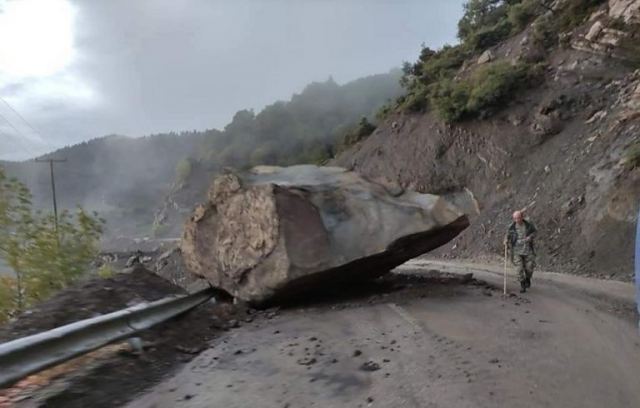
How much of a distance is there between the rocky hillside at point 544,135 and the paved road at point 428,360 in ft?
18.9

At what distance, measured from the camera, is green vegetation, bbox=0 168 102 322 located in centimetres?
1373

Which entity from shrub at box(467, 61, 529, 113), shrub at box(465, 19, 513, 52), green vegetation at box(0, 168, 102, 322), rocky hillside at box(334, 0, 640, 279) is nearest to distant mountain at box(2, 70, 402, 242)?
shrub at box(465, 19, 513, 52)

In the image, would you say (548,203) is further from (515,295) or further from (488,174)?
(515,295)

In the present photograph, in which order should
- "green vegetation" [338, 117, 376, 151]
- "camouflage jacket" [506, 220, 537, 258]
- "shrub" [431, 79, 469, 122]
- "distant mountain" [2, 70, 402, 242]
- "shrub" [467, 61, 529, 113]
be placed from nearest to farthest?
"camouflage jacket" [506, 220, 537, 258] < "shrub" [467, 61, 529, 113] < "shrub" [431, 79, 469, 122] < "green vegetation" [338, 117, 376, 151] < "distant mountain" [2, 70, 402, 242]

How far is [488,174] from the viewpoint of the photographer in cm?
3089

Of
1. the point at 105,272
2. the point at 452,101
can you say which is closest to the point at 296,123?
the point at 452,101

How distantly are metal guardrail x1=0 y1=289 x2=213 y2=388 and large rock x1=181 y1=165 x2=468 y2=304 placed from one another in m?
3.40

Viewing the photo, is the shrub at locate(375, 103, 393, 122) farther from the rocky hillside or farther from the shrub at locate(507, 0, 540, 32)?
the shrub at locate(507, 0, 540, 32)

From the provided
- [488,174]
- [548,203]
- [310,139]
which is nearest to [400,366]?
[548,203]

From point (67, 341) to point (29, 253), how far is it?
8882 mm

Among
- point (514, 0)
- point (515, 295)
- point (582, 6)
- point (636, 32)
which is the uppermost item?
point (514, 0)

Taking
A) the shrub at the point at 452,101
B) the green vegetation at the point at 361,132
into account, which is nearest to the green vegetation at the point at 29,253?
the shrub at the point at 452,101

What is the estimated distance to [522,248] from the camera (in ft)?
41.7

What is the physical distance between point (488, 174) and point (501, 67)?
574 cm
